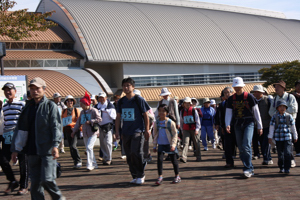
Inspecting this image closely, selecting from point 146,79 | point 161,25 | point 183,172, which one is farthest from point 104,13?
point 183,172

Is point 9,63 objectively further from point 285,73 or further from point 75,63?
point 285,73

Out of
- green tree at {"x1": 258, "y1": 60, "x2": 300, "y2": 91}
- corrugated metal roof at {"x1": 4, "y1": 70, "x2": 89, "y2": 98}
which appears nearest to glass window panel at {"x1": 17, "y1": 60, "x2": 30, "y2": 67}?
corrugated metal roof at {"x1": 4, "y1": 70, "x2": 89, "y2": 98}

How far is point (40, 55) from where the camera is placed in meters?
32.1

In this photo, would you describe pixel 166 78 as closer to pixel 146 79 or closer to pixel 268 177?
pixel 146 79

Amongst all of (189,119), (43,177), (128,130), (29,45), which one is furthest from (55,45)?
(43,177)

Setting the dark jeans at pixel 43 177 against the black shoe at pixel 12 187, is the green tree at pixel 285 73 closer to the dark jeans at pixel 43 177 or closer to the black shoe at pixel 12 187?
the black shoe at pixel 12 187

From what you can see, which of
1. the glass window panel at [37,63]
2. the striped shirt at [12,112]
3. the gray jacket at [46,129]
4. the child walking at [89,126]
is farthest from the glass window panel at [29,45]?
the gray jacket at [46,129]

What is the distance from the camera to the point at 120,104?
27.8ft

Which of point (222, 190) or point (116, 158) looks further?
point (116, 158)

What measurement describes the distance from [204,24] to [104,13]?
10.6m

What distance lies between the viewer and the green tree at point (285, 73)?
36.1 m

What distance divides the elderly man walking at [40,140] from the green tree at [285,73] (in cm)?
3312

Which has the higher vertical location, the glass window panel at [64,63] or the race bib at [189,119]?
the glass window panel at [64,63]

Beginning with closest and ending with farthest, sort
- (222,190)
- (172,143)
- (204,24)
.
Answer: (222,190) < (172,143) < (204,24)
